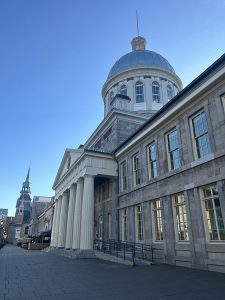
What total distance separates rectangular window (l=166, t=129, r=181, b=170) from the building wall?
0.84 feet

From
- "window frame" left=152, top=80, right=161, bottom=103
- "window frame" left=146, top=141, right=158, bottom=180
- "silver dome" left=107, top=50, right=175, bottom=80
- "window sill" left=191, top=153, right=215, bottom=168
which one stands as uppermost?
"silver dome" left=107, top=50, right=175, bottom=80

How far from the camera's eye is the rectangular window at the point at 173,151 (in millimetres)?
13305

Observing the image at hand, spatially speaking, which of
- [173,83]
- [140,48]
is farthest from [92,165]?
[140,48]

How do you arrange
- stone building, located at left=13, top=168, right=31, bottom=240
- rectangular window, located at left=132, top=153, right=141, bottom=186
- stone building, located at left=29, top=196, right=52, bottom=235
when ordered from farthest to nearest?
1. stone building, located at left=13, top=168, right=31, bottom=240
2. stone building, located at left=29, top=196, right=52, bottom=235
3. rectangular window, located at left=132, top=153, right=141, bottom=186

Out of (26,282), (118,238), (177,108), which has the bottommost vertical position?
(26,282)

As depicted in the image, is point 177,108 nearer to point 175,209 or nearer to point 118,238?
point 175,209

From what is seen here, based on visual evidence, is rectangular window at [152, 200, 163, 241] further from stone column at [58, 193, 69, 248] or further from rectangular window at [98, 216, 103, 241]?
stone column at [58, 193, 69, 248]

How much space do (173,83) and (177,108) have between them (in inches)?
898

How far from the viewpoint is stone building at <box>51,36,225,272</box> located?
34.1 feet

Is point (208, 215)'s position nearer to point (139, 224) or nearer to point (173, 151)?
point (173, 151)

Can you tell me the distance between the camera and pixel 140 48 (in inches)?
1674

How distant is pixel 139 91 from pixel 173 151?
20.1 meters

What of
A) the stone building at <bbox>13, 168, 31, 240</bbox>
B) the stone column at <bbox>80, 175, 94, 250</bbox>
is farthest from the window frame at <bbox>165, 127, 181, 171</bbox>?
the stone building at <bbox>13, 168, 31, 240</bbox>

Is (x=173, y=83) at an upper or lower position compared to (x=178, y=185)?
upper
